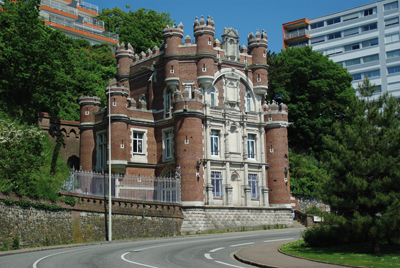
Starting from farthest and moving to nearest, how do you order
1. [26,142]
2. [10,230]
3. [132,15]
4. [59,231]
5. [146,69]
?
[132,15] → [146,69] → [26,142] → [59,231] → [10,230]

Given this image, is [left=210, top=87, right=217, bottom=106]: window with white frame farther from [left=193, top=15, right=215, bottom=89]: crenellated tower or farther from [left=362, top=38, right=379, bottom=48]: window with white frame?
[left=362, top=38, right=379, bottom=48]: window with white frame

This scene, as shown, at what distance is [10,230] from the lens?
2770 cm

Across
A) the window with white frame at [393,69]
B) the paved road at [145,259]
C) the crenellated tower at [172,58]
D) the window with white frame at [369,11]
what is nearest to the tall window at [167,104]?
the crenellated tower at [172,58]

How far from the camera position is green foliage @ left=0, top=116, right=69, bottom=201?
29.6 m

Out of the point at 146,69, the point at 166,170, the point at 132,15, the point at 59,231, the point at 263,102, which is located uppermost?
the point at 132,15

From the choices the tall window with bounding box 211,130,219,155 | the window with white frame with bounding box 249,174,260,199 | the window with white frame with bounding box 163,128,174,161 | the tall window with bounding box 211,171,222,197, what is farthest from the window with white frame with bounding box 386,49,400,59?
the window with white frame with bounding box 163,128,174,161

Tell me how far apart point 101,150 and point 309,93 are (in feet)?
90.2

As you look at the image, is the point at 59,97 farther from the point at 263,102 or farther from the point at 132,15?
the point at 132,15

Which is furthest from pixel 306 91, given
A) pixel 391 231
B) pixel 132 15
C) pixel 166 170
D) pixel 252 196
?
pixel 391 231

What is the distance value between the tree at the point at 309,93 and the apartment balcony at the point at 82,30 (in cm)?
3051

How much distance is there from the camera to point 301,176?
52.8 meters

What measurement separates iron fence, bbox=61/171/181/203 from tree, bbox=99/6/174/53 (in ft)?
118

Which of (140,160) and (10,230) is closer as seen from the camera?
(10,230)

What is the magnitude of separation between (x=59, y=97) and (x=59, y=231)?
1882 centimetres
